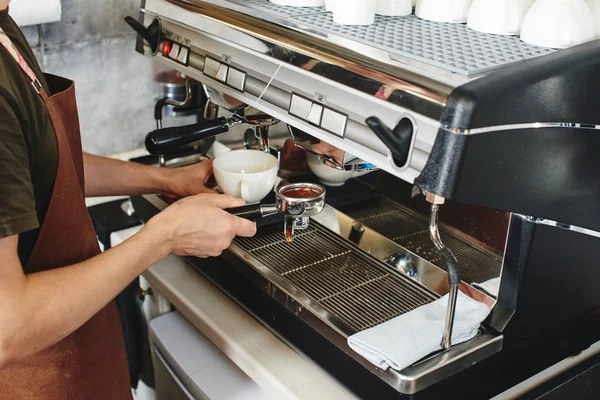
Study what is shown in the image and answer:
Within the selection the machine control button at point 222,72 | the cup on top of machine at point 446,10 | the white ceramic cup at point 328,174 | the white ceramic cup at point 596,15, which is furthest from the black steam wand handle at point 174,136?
the white ceramic cup at point 596,15

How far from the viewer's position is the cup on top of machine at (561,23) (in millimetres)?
873

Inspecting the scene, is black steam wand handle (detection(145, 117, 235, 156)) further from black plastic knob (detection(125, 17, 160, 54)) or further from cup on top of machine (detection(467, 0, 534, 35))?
cup on top of machine (detection(467, 0, 534, 35))

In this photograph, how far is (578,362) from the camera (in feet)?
3.72

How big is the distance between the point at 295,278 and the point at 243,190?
198mm

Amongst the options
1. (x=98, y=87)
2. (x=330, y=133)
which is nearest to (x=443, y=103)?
(x=330, y=133)

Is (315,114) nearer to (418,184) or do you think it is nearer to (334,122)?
(334,122)

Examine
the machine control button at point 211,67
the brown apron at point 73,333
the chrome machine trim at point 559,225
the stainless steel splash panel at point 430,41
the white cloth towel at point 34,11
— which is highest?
the stainless steel splash panel at point 430,41

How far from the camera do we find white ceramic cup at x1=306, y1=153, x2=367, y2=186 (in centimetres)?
129

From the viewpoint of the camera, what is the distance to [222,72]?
114 cm

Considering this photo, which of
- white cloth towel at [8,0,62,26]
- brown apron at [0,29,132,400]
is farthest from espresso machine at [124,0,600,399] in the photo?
white cloth towel at [8,0,62,26]

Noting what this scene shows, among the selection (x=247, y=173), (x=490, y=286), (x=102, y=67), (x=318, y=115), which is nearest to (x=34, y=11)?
(x=102, y=67)

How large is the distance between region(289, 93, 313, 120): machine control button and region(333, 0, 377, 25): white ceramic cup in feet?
0.49

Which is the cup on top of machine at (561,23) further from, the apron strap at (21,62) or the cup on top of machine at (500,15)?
the apron strap at (21,62)

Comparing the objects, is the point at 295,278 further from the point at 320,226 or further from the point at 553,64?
the point at 553,64
